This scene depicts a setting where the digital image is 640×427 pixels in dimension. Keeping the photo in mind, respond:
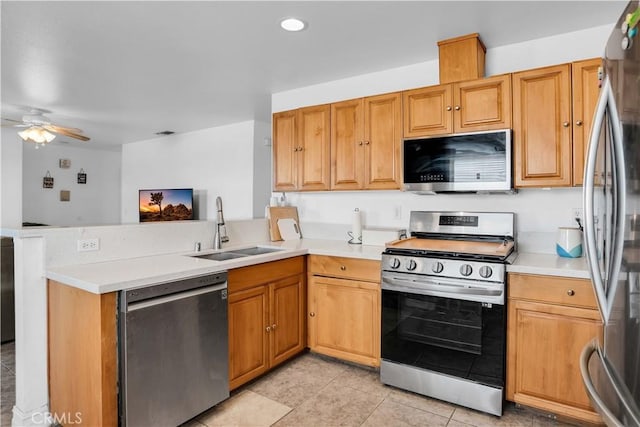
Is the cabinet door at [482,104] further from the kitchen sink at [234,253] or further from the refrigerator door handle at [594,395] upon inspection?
the kitchen sink at [234,253]

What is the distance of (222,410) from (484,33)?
119 inches

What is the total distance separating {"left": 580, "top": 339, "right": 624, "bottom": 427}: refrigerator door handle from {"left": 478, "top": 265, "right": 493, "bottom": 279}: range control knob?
0.79 m

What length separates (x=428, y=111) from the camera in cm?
270

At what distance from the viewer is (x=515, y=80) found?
239 centimetres

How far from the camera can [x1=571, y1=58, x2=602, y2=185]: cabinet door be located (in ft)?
7.16

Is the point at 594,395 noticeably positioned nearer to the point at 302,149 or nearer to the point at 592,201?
the point at 592,201

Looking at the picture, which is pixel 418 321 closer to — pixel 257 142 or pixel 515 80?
pixel 515 80

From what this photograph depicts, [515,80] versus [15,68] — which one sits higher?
[15,68]

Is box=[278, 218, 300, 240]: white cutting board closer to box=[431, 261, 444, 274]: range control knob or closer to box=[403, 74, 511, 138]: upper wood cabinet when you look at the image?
box=[403, 74, 511, 138]: upper wood cabinet

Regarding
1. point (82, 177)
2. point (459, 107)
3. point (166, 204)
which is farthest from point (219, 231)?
point (82, 177)

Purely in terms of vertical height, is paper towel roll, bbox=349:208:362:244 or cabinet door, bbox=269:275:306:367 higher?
paper towel roll, bbox=349:208:362:244

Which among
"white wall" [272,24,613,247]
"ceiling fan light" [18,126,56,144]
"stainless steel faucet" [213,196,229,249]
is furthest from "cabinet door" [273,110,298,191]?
"ceiling fan light" [18,126,56,144]

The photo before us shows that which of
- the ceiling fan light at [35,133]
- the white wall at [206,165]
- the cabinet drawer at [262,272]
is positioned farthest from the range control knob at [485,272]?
the ceiling fan light at [35,133]

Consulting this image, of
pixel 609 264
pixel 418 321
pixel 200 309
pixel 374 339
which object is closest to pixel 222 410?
pixel 200 309
